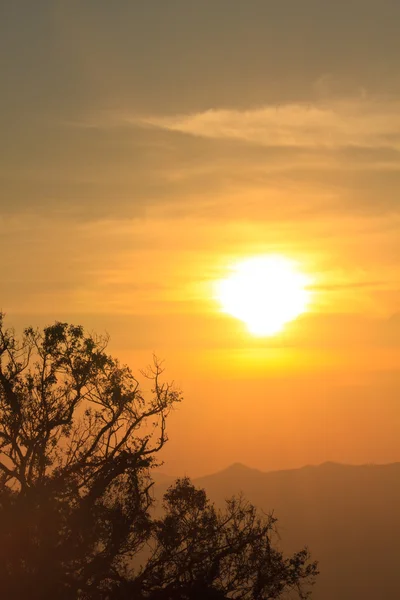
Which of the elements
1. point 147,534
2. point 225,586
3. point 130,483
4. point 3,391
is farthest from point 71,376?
point 225,586

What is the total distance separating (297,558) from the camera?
125ft

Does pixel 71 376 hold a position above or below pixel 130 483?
above

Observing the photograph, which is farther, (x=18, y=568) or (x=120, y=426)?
(x=120, y=426)

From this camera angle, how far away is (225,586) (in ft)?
126

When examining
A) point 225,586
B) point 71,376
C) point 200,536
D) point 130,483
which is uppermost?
point 71,376

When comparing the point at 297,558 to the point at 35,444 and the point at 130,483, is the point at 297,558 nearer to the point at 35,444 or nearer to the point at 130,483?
the point at 130,483

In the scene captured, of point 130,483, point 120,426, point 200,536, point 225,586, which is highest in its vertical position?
point 120,426

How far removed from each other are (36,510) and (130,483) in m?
5.18

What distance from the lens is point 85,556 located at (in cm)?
3772

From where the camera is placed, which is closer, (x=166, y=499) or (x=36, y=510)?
(x=36, y=510)

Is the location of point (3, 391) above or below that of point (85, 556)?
above

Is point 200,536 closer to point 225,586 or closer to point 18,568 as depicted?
point 225,586

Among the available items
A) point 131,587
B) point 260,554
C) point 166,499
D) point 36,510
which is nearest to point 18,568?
point 36,510

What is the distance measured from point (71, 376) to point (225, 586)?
13.5 meters
